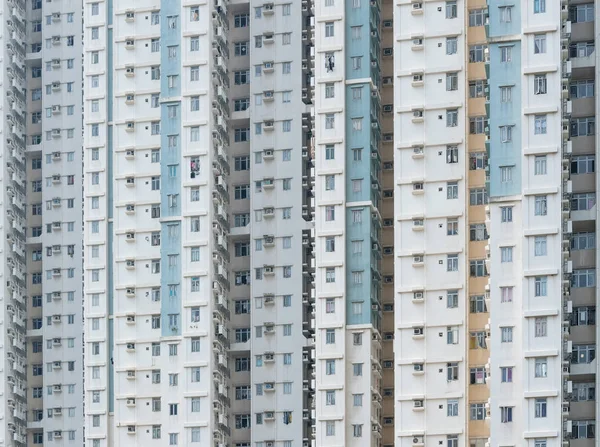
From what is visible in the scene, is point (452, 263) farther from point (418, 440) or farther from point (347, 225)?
point (418, 440)

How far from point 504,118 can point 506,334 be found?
8634mm

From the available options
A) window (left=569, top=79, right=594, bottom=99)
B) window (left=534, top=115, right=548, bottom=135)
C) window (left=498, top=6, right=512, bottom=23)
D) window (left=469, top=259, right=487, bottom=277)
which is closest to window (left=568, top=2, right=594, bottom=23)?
window (left=569, top=79, right=594, bottom=99)

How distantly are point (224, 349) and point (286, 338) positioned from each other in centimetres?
315

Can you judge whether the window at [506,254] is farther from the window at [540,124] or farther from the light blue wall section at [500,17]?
the light blue wall section at [500,17]

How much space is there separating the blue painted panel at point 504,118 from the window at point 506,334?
5.38 metres

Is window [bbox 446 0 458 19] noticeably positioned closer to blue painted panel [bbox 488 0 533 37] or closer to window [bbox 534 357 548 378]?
blue painted panel [bbox 488 0 533 37]

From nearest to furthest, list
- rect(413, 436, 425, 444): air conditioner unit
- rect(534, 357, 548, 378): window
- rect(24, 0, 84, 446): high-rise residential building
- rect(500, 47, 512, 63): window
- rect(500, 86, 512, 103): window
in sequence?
rect(534, 357, 548, 378): window, rect(500, 86, 512, 103): window, rect(500, 47, 512, 63): window, rect(413, 436, 425, 444): air conditioner unit, rect(24, 0, 84, 446): high-rise residential building

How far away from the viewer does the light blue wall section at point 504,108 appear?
86.4 metres

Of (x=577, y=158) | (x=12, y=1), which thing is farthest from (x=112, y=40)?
(x=577, y=158)

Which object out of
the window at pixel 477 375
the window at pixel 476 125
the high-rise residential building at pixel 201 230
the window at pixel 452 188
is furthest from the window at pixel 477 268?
the high-rise residential building at pixel 201 230

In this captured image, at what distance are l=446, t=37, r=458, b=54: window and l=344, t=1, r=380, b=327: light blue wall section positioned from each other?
13.8 ft

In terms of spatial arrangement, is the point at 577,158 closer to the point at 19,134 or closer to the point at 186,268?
the point at 186,268

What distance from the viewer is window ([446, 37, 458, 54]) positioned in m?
92.0

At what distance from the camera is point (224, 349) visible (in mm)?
97125
